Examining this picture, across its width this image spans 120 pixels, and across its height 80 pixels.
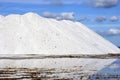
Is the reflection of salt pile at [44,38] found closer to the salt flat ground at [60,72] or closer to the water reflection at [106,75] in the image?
the salt flat ground at [60,72]

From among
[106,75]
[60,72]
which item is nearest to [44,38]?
[60,72]

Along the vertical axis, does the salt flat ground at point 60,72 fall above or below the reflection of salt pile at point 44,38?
below

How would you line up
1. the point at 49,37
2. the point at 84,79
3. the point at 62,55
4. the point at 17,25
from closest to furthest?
the point at 84,79, the point at 62,55, the point at 49,37, the point at 17,25

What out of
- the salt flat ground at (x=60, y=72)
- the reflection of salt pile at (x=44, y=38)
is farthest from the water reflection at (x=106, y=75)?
the reflection of salt pile at (x=44, y=38)

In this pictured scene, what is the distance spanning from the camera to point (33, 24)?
84875 millimetres

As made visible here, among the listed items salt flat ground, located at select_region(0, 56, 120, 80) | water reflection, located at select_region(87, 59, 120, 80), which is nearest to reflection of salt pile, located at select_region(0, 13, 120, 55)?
salt flat ground, located at select_region(0, 56, 120, 80)

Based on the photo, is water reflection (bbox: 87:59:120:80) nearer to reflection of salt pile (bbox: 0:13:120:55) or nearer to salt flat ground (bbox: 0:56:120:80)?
salt flat ground (bbox: 0:56:120:80)

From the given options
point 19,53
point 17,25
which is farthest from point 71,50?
point 17,25

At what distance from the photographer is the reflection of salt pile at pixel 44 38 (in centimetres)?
7401

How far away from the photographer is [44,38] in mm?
77688

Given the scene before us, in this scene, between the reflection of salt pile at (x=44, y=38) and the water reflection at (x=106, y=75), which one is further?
the reflection of salt pile at (x=44, y=38)

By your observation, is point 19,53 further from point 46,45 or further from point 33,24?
point 33,24

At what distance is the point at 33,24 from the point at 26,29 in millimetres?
3775

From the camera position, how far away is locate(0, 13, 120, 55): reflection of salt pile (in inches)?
2914
